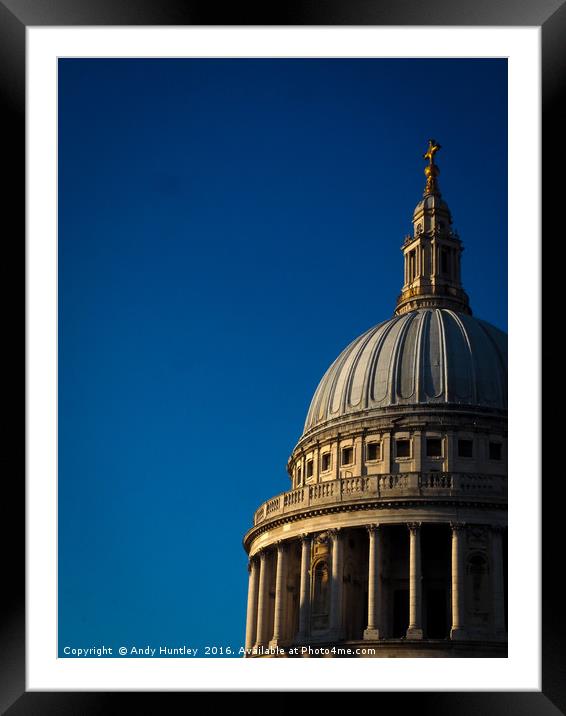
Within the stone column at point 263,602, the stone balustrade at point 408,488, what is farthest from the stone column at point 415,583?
the stone column at point 263,602

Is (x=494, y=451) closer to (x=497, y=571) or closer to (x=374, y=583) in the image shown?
(x=497, y=571)

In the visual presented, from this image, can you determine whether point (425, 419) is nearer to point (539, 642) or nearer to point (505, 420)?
point (505, 420)

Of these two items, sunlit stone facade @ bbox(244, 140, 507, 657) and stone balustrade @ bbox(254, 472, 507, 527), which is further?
stone balustrade @ bbox(254, 472, 507, 527)

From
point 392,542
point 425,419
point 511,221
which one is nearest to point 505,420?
point 425,419

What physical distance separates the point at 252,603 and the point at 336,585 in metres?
8.17

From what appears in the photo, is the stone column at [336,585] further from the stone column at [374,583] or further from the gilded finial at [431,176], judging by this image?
the gilded finial at [431,176]

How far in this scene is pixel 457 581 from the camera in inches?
2339

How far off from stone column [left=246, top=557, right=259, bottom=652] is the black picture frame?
41.4 metres

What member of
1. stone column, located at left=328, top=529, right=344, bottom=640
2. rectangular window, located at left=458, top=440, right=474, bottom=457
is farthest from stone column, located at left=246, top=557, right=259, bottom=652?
rectangular window, located at left=458, top=440, right=474, bottom=457

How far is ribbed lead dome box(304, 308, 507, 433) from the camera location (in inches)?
2648

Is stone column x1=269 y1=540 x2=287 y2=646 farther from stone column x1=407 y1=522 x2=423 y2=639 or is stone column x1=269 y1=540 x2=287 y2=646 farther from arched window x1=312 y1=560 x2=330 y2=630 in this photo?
stone column x1=407 y1=522 x2=423 y2=639

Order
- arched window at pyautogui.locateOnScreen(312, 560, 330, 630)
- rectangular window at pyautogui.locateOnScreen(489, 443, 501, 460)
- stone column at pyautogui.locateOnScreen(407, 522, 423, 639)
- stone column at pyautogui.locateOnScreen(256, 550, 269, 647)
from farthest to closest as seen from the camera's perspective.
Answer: rectangular window at pyautogui.locateOnScreen(489, 443, 501, 460) < stone column at pyautogui.locateOnScreen(256, 550, 269, 647) < arched window at pyautogui.locateOnScreen(312, 560, 330, 630) < stone column at pyautogui.locateOnScreen(407, 522, 423, 639)

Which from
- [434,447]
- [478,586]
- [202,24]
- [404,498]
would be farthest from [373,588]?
[202,24]

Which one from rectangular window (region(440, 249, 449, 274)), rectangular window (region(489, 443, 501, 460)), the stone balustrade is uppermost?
rectangular window (region(440, 249, 449, 274))
